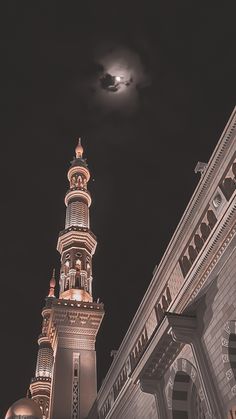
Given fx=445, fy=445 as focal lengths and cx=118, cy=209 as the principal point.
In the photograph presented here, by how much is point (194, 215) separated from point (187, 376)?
166 inches

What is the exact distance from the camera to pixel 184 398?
1179 centimetres

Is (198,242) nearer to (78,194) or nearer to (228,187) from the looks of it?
(228,187)

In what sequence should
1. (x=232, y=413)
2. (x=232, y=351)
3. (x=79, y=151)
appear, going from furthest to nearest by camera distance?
1. (x=79, y=151)
2. (x=232, y=351)
3. (x=232, y=413)

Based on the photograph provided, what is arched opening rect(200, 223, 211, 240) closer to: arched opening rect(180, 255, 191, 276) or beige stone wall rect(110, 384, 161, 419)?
arched opening rect(180, 255, 191, 276)

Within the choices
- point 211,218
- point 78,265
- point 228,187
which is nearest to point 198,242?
point 211,218

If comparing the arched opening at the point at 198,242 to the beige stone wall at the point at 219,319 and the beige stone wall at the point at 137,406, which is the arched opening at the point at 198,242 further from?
the beige stone wall at the point at 137,406

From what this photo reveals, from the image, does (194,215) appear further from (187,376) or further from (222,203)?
(187,376)

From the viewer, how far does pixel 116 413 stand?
16516 mm

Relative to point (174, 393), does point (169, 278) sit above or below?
above

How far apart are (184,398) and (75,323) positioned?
14.2 m

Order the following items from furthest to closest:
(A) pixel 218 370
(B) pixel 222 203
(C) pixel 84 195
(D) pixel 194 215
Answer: (C) pixel 84 195 < (D) pixel 194 215 < (B) pixel 222 203 < (A) pixel 218 370

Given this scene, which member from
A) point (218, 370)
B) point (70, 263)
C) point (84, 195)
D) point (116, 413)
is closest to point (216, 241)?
point (218, 370)

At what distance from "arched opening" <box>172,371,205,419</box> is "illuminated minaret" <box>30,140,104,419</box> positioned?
1192 cm

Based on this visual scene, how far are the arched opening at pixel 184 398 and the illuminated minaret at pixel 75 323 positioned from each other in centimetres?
1192
